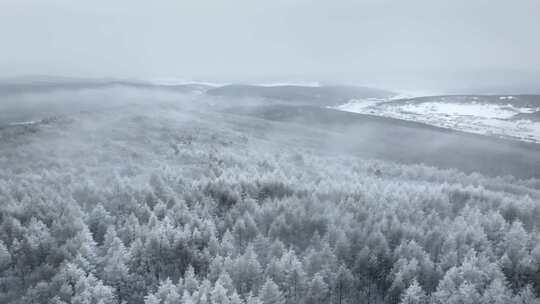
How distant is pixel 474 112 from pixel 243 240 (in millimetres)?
40962

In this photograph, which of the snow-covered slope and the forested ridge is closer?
the forested ridge

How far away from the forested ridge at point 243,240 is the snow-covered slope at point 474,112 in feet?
79.6

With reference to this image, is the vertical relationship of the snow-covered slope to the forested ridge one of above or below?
above

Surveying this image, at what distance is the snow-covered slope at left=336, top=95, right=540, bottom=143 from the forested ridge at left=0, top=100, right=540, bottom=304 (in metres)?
24.3

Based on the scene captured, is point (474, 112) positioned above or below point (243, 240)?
above

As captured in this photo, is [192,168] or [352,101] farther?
[352,101]

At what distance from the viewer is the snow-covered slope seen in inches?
1337

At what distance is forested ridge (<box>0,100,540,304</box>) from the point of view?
6.98 m

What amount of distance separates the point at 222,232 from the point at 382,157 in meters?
21.3

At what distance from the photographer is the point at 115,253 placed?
7.48 meters

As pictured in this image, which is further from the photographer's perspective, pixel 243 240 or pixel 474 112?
pixel 474 112

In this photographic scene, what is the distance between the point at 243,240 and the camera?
30.2ft

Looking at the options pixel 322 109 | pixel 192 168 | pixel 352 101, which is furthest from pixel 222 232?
pixel 352 101

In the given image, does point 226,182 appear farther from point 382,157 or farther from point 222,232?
point 382,157
